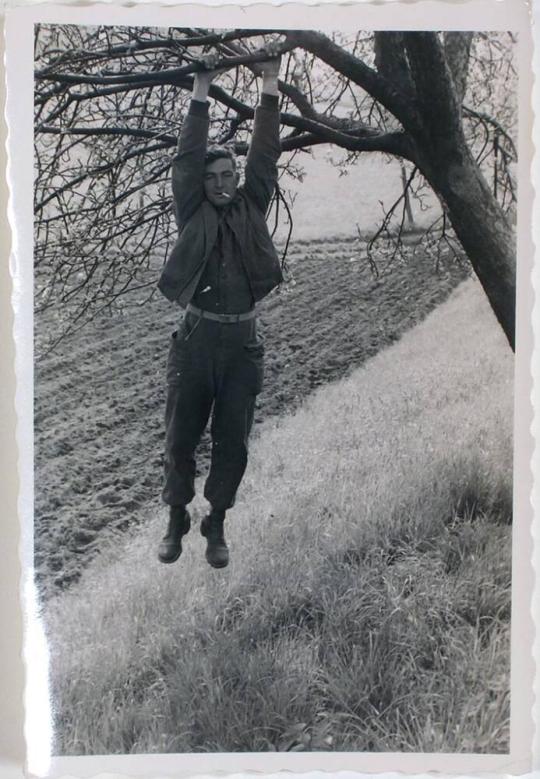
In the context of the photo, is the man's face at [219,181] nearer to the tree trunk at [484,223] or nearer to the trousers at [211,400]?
the trousers at [211,400]

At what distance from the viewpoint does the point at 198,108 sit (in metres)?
1.87

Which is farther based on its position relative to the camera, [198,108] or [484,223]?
[484,223]

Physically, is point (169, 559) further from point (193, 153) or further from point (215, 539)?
point (193, 153)

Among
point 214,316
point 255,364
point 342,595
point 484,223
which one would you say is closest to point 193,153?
point 214,316

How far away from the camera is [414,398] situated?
6.49 ft

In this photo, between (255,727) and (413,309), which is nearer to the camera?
(255,727)

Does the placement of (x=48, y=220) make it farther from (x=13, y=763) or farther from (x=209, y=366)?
(x=13, y=763)

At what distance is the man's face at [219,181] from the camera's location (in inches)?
74.7

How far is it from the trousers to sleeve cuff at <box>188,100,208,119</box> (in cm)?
45

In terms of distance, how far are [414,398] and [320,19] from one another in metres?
0.90

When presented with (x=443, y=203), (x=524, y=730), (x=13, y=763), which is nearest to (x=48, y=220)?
(x=443, y=203)

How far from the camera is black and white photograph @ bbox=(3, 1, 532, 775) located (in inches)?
74.7

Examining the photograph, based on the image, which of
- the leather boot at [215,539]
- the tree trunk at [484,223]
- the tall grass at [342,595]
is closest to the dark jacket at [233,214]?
the tall grass at [342,595]

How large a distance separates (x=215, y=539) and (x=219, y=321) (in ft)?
1.65
